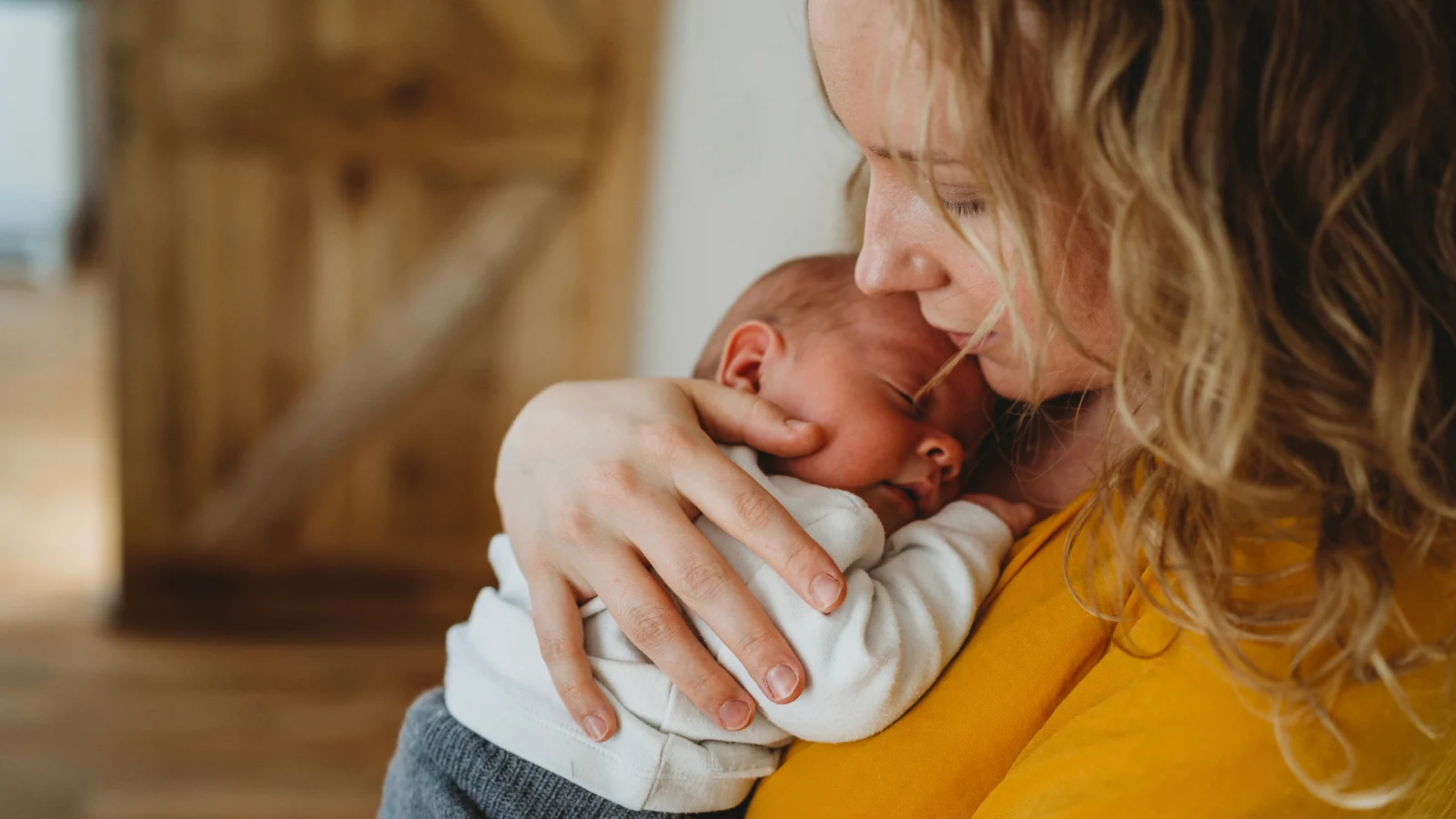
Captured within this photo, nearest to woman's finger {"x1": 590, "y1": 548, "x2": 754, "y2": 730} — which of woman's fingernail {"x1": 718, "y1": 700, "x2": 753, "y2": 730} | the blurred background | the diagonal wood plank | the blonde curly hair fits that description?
woman's fingernail {"x1": 718, "y1": 700, "x2": 753, "y2": 730}

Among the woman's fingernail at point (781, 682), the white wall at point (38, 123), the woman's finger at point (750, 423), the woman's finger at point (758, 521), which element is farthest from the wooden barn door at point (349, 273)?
the white wall at point (38, 123)

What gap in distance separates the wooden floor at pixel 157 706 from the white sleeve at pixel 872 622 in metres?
1.70

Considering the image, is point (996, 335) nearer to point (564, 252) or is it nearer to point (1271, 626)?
point (1271, 626)

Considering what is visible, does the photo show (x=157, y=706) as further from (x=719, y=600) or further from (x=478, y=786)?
(x=719, y=600)

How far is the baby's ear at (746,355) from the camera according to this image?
109cm

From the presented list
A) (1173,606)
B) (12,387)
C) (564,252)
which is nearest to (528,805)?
(1173,606)

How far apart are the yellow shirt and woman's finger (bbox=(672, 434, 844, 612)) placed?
121 millimetres

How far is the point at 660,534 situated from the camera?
91cm

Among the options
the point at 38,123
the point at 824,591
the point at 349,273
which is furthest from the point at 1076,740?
the point at 38,123

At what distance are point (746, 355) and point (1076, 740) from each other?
1.59 ft

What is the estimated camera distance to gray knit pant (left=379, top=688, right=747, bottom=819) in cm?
96

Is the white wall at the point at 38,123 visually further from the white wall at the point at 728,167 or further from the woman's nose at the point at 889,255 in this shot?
the woman's nose at the point at 889,255

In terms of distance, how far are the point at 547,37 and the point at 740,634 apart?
6.58 feet

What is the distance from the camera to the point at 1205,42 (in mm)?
668
